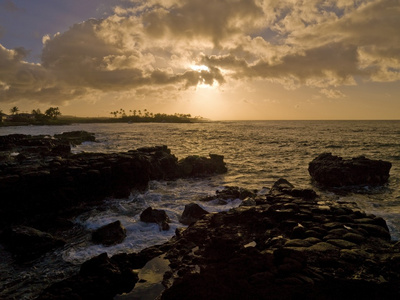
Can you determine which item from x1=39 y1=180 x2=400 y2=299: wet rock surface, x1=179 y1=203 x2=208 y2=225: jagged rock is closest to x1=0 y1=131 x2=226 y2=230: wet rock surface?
x1=179 y1=203 x2=208 y2=225: jagged rock

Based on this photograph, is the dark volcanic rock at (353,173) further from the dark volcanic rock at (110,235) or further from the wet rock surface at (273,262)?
the dark volcanic rock at (110,235)

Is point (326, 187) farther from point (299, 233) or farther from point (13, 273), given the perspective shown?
point (13, 273)

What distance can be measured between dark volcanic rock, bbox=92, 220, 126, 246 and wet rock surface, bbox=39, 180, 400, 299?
216 cm

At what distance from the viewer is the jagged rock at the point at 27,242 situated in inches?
449

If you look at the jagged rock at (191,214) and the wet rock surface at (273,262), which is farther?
the jagged rock at (191,214)

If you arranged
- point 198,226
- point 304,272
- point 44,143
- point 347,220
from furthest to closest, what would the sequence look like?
point 44,143
point 198,226
point 347,220
point 304,272

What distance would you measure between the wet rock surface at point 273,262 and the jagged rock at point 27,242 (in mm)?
3609

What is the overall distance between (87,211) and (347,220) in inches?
621

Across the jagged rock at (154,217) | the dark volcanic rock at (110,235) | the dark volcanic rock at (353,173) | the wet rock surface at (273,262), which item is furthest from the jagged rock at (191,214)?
the dark volcanic rock at (353,173)

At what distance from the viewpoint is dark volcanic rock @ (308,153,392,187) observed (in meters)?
24.8

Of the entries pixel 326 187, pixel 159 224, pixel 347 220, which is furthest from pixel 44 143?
pixel 347 220

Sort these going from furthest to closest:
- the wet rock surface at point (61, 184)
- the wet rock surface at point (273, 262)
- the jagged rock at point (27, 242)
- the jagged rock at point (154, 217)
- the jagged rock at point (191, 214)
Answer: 1. the wet rock surface at point (61, 184)
2. the jagged rock at point (191, 214)
3. the jagged rock at point (154, 217)
4. the jagged rock at point (27, 242)
5. the wet rock surface at point (273, 262)

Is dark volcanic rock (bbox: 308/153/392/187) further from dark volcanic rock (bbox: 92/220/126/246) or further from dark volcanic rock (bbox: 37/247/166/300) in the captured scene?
dark volcanic rock (bbox: 37/247/166/300)

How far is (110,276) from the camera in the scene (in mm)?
9281
